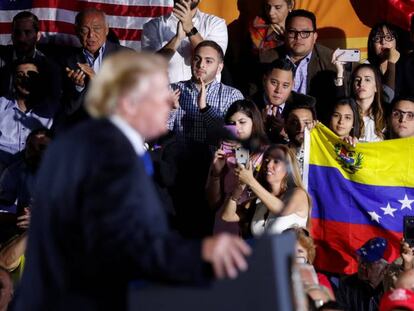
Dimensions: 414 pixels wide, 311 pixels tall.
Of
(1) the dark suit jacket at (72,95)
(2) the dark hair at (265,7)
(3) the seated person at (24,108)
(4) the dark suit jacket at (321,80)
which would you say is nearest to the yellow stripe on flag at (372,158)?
(4) the dark suit jacket at (321,80)

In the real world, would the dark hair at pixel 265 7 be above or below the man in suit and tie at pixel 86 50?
above

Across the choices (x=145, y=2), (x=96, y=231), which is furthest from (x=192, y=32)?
(x=96, y=231)

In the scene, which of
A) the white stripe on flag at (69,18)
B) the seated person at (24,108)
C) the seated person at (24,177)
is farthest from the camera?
the white stripe on flag at (69,18)

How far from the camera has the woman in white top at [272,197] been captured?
7.67 m

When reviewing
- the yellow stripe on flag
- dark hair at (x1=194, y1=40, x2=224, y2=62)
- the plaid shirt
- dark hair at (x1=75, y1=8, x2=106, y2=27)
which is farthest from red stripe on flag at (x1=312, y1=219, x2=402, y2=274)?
dark hair at (x1=75, y1=8, x2=106, y2=27)

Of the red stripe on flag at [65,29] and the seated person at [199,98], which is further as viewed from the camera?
the red stripe on flag at [65,29]

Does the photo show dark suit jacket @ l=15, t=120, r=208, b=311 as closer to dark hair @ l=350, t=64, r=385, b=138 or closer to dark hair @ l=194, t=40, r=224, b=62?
dark hair @ l=194, t=40, r=224, b=62

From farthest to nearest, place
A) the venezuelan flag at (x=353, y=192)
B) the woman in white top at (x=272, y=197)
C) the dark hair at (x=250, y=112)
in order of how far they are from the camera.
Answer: the venezuelan flag at (x=353, y=192)
the dark hair at (x=250, y=112)
the woman in white top at (x=272, y=197)

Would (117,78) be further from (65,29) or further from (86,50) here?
(65,29)

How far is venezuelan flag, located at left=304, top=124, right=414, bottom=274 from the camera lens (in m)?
8.74

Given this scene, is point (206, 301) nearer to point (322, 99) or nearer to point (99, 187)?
point (99, 187)

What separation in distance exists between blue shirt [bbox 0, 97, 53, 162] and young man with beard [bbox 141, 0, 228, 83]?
110 cm

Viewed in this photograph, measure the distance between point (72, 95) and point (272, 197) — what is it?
250 centimetres

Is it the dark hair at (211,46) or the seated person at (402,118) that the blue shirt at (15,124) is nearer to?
the dark hair at (211,46)
